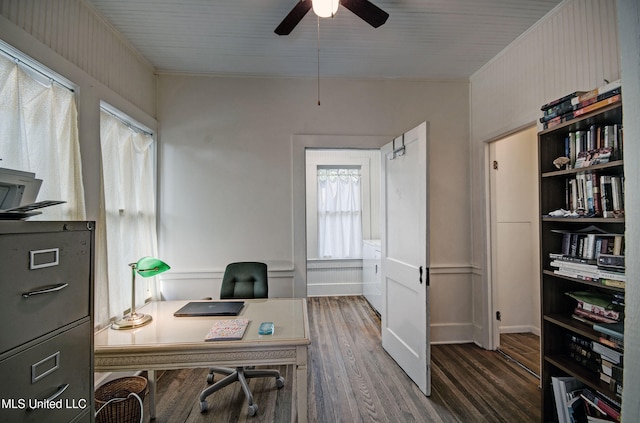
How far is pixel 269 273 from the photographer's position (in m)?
2.87

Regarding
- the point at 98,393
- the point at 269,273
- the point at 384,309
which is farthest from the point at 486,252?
the point at 98,393

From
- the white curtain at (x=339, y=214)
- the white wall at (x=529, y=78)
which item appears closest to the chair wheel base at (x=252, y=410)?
the white wall at (x=529, y=78)

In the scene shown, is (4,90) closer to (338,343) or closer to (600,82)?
(338,343)

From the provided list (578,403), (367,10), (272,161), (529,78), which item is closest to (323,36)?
(367,10)

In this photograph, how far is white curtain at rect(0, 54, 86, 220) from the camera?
1345 millimetres

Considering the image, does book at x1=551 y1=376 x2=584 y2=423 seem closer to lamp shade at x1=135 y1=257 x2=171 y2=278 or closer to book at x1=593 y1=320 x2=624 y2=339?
book at x1=593 y1=320 x2=624 y2=339

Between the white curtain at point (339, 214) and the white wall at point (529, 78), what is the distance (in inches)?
77.2

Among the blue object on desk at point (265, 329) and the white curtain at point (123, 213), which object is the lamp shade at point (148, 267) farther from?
the blue object on desk at point (265, 329)

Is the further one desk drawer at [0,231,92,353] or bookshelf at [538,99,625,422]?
bookshelf at [538,99,625,422]

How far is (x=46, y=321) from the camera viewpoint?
3.20 ft

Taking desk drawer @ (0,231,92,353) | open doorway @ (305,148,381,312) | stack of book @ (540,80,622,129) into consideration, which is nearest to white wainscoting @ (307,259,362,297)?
open doorway @ (305,148,381,312)

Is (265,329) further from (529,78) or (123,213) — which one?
(529,78)

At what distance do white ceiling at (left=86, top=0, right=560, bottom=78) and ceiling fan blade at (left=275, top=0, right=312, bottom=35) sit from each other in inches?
9.2

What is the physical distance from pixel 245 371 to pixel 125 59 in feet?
8.91
